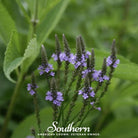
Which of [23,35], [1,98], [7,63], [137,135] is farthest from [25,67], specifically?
[137,135]

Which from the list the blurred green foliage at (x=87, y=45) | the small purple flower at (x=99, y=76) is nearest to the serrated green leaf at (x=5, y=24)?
the blurred green foliage at (x=87, y=45)

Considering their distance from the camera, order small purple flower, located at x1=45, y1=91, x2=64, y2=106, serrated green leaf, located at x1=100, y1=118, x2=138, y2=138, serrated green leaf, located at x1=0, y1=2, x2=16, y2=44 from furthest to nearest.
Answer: serrated green leaf, located at x1=100, y1=118, x2=138, y2=138 < serrated green leaf, located at x1=0, y1=2, x2=16, y2=44 < small purple flower, located at x1=45, y1=91, x2=64, y2=106

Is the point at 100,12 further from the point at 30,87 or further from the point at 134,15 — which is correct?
the point at 30,87

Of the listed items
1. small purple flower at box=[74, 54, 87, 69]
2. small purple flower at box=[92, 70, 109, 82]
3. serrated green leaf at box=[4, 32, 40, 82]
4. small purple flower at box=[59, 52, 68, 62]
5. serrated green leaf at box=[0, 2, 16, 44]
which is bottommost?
small purple flower at box=[92, 70, 109, 82]

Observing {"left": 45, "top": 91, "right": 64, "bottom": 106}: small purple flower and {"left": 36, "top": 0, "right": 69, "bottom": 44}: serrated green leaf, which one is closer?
{"left": 45, "top": 91, "right": 64, "bottom": 106}: small purple flower

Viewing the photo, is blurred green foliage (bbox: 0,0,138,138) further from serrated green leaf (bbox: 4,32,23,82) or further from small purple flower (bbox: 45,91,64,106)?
small purple flower (bbox: 45,91,64,106)

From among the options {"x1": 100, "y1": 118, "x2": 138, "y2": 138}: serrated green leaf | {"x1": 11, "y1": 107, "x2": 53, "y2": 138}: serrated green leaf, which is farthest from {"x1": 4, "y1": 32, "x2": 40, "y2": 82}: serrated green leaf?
{"x1": 100, "y1": 118, "x2": 138, "y2": 138}: serrated green leaf
